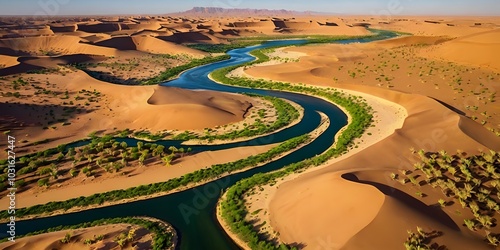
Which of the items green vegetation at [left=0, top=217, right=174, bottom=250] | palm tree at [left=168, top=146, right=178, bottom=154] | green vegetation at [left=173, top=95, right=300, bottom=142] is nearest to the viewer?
green vegetation at [left=0, top=217, right=174, bottom=250]

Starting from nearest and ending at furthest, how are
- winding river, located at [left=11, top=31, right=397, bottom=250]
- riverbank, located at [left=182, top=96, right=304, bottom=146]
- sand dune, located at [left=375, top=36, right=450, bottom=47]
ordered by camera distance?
winding river, located at [left=11, top=31, right=397, bottom=250], riverbank, located at [left=182, top=96, right=304, bottom=146], sand dune, located at [left=375, top=36, right=450, bottom=47]

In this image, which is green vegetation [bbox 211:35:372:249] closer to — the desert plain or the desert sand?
the desert plain

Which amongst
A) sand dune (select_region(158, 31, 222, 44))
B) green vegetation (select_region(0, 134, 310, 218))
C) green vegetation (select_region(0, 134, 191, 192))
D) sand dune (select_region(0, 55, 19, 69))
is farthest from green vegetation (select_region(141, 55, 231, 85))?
green vegetation (select_region(0, 134, 310, 218))

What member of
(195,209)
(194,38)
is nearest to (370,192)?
(195,209)

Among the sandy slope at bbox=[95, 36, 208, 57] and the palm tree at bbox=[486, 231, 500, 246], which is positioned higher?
the sandy slope at bbox=[95, 36, 208, 57]

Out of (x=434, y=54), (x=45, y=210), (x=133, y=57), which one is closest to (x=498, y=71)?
(x=434, y=54)

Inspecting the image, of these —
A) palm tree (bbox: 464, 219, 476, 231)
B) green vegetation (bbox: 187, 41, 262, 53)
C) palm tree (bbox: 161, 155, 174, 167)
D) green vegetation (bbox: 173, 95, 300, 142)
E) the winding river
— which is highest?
green vegetation (bbox: 187, 41, 262, 53)

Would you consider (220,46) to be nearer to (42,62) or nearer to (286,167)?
(42,62)

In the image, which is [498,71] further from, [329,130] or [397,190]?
[397,190]
